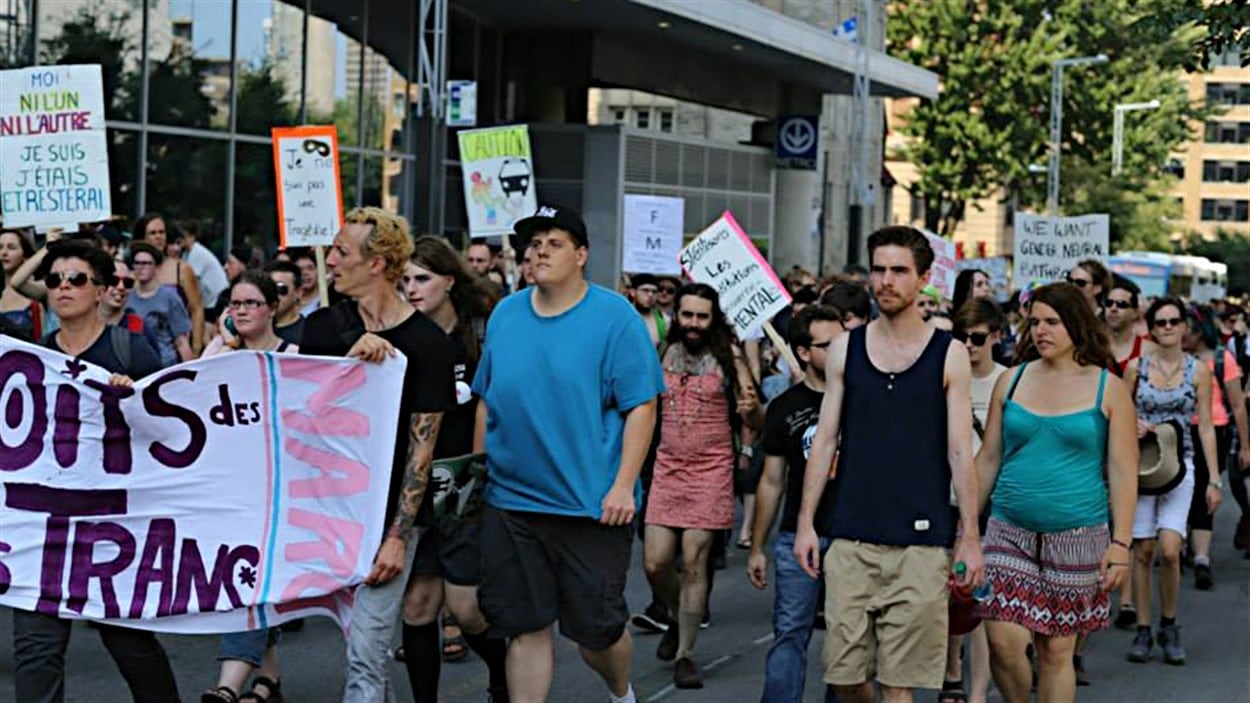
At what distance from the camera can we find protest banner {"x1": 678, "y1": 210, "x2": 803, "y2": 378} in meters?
11.5

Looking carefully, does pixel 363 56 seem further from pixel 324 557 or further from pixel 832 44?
pixel 324 557

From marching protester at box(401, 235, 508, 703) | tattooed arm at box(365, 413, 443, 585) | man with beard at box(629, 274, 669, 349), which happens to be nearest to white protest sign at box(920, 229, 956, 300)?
man with beard at box(629, 274, 669, 349)

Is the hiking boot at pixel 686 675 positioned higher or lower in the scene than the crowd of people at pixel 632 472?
lower

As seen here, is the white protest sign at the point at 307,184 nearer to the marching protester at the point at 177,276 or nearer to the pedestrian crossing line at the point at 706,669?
the marching protester at the point at 177,276

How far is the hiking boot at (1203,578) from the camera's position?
1346cm

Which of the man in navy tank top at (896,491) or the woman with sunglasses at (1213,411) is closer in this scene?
the man in navy tank top at (896,491)

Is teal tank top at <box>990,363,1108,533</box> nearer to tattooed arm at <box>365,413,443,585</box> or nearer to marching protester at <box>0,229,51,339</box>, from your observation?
tattooed arm at <box>365,413,443,585</box>

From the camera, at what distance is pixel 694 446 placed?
9.74 meters

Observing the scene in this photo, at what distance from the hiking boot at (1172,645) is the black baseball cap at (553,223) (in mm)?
4855

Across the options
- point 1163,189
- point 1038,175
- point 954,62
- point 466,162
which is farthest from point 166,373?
point 1163,189

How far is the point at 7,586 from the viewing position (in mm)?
6848

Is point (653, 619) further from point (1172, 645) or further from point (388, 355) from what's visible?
point (388, 355)

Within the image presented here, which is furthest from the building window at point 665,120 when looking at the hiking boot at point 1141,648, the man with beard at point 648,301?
the hiking boot at point 1141,648

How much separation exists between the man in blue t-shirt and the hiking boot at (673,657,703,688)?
227 centimetres
